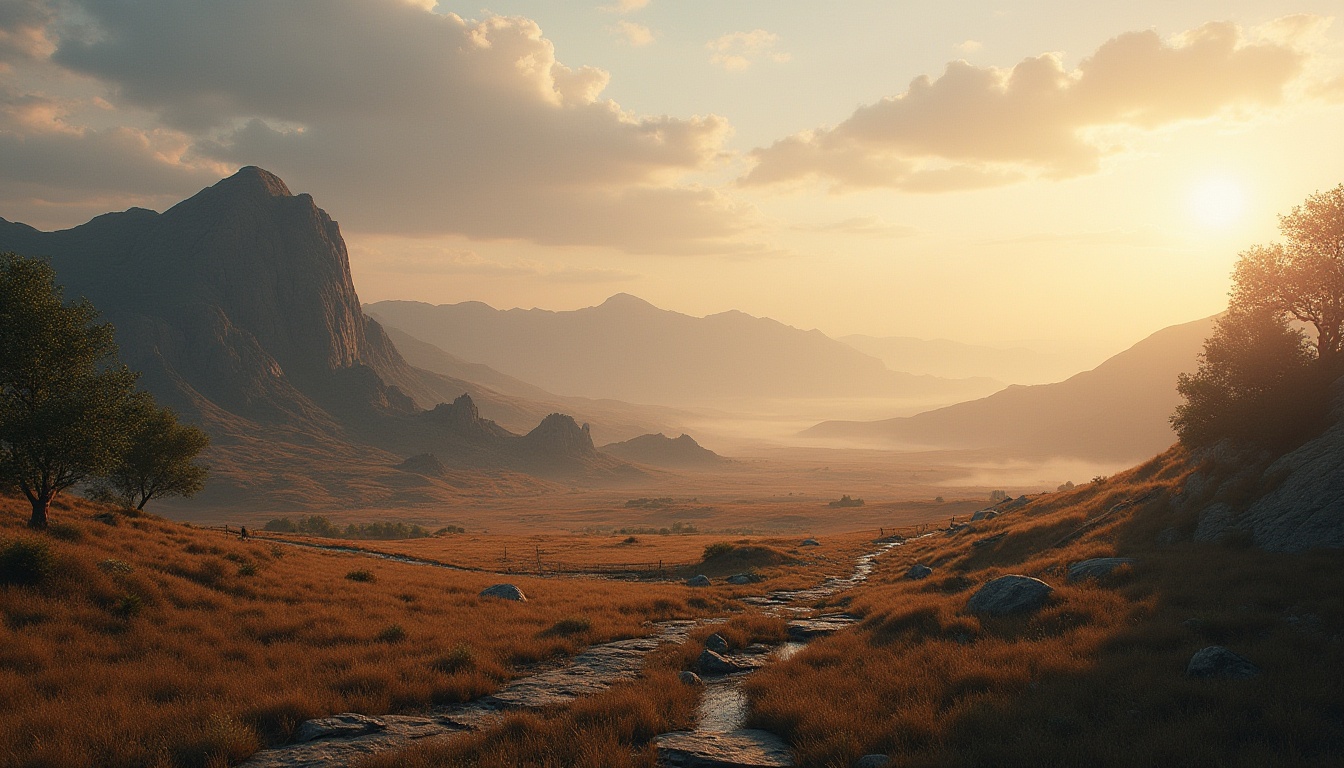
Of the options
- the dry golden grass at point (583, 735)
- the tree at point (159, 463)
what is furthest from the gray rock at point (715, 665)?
the tree at point (159, 463)

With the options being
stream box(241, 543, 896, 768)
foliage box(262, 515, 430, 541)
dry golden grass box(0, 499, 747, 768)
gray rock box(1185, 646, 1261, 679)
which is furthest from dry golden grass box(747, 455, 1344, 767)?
foliage box(262, 515, 430, 541)

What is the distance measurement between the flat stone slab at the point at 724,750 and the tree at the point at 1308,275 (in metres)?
36.1

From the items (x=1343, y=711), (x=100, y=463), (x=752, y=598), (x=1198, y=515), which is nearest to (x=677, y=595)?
(x=752, y=598)

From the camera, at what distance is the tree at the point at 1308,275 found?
33969mm

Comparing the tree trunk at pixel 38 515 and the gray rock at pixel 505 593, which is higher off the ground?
the tree trunk at pixel 38 515

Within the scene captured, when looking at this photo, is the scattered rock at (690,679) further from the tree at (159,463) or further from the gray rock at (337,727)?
the tree at (159,463)

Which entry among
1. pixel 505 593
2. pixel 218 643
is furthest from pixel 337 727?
pixel 505 593

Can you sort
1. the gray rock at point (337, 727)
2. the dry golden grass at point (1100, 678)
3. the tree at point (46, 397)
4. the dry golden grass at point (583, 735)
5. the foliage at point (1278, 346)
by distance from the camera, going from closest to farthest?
the dry golden grass at point (1100, 678), the dry golden grass at point (583, 735), the gray rock at point (337, 727), the foliage at point (1278, 346), the tree at point (46, 397)

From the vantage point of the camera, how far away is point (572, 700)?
1532cm

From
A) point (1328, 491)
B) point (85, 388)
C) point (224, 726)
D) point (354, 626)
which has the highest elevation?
point (85, 388)

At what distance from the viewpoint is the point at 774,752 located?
40.0ft

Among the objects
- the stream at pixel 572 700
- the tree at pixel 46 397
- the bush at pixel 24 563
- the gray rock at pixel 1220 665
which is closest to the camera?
the stream at pixel 572 700

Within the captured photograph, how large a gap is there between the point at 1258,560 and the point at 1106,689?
1161 centimetres

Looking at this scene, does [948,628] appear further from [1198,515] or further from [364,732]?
[364,732]
